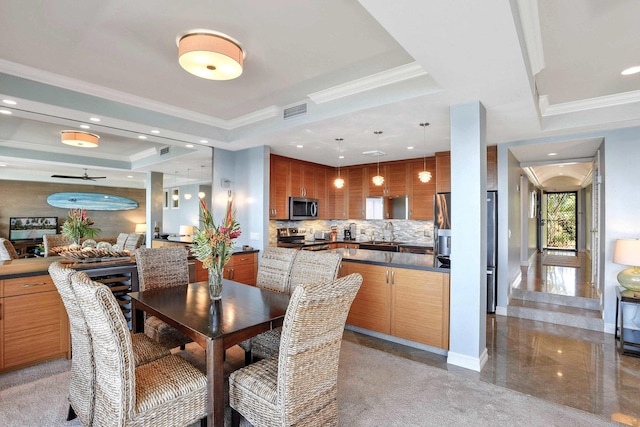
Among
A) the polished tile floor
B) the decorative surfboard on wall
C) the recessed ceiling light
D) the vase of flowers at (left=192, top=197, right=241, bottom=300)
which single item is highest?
the recessed ceiling light

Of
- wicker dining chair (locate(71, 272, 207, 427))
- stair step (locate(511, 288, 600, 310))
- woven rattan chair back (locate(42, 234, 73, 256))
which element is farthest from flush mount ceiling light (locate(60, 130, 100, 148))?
stair step (locate(511, 288, 600, 310))

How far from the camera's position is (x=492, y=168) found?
4.68 meters

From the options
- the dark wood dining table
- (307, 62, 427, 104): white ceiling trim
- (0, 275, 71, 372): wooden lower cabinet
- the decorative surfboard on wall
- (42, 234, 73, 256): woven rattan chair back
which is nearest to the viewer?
the dark wood dining table

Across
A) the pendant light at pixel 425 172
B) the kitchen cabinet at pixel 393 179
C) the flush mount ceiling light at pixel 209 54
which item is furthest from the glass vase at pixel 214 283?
the kitchen cabinet at pixel 393 179

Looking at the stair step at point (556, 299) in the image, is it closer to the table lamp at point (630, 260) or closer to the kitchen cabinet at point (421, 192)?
the table lamp at point (630, 260)

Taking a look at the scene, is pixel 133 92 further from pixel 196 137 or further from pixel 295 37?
pixel 295 37

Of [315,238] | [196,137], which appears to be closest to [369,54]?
[196,137]

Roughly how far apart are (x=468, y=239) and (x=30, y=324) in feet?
13.1

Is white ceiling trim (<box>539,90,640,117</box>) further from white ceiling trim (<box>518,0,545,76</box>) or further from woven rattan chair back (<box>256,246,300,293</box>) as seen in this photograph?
woven rattan chair back (<box>256,246,300,293</box>)

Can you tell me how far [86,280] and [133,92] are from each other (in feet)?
8.71

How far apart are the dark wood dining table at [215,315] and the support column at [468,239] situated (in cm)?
168

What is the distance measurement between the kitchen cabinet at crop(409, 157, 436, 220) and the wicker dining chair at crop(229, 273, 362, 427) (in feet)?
14.6

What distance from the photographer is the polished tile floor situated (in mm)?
2406

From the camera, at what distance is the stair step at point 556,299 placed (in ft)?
14.5
